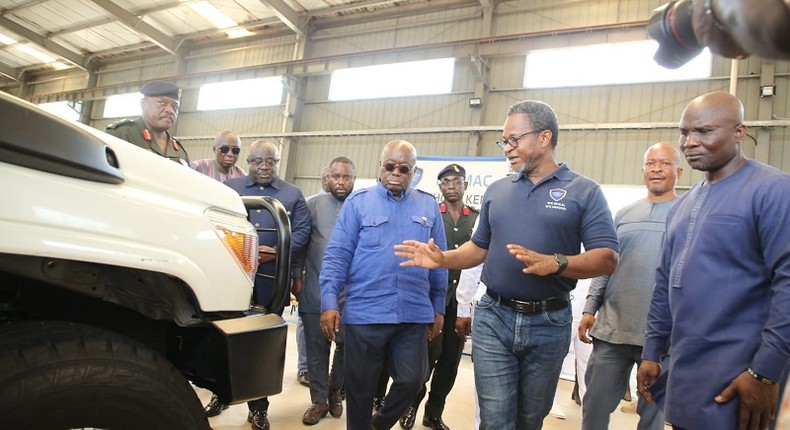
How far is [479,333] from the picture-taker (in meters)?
2.28

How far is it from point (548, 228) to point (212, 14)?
12777 mm

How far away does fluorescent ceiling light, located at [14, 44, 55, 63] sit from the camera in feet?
51.9

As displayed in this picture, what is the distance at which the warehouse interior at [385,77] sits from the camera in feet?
27.5

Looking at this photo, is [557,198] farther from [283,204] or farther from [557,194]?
[283,204]

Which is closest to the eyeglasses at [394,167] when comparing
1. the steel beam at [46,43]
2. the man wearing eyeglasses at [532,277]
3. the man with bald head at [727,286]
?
the man wearing eyeglasses at [532,277]

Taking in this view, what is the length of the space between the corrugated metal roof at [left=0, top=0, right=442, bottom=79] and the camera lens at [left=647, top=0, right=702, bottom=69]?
33.7ft

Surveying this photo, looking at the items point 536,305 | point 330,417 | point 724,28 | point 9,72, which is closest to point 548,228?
point 536,305

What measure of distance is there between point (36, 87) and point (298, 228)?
20.0 metres

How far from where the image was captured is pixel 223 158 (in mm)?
4004

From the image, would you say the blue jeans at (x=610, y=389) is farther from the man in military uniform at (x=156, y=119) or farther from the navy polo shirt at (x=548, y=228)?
the man in military uniform at (x=156, y=119)

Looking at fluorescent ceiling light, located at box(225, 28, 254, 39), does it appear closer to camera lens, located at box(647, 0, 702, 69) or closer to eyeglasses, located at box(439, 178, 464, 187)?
eyeglasses, located at box(439, 178, 464, 187)

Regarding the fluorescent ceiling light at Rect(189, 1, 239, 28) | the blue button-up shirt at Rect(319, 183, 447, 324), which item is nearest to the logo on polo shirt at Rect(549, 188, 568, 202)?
the blue button-up shirt at Rect(319, 183, 447, 324)

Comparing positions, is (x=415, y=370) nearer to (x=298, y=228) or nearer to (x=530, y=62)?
(x=298, y=228)

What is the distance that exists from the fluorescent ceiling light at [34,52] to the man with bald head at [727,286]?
19682 mm
